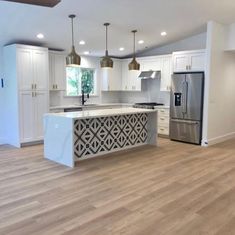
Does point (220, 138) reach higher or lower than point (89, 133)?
lower

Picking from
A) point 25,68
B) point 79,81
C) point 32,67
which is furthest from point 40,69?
point 79,81

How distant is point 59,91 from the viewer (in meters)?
7.39

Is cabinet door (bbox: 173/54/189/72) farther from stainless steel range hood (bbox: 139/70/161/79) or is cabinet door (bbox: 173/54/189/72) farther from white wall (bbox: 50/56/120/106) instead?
white wall (bbox: 50/56/120/106)

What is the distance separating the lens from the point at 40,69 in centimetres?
635

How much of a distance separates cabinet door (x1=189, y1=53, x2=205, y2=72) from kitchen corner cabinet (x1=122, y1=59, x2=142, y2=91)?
203 cm

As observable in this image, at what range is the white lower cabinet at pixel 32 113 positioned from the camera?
6113 millimetres

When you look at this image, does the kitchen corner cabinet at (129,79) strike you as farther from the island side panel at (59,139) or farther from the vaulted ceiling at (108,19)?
the island side panel at (59,139)

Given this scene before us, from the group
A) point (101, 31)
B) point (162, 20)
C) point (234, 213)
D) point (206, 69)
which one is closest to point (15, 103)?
point (101, 31)

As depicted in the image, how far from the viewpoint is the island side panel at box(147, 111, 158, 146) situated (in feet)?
21.0

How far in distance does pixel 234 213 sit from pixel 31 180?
2.87m

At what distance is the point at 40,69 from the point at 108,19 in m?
2.15

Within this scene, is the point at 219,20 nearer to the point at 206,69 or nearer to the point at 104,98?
the point at 206,69

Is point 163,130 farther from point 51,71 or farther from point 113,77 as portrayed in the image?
point 51,71

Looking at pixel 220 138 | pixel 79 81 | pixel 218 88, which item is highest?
pixel 79 81
